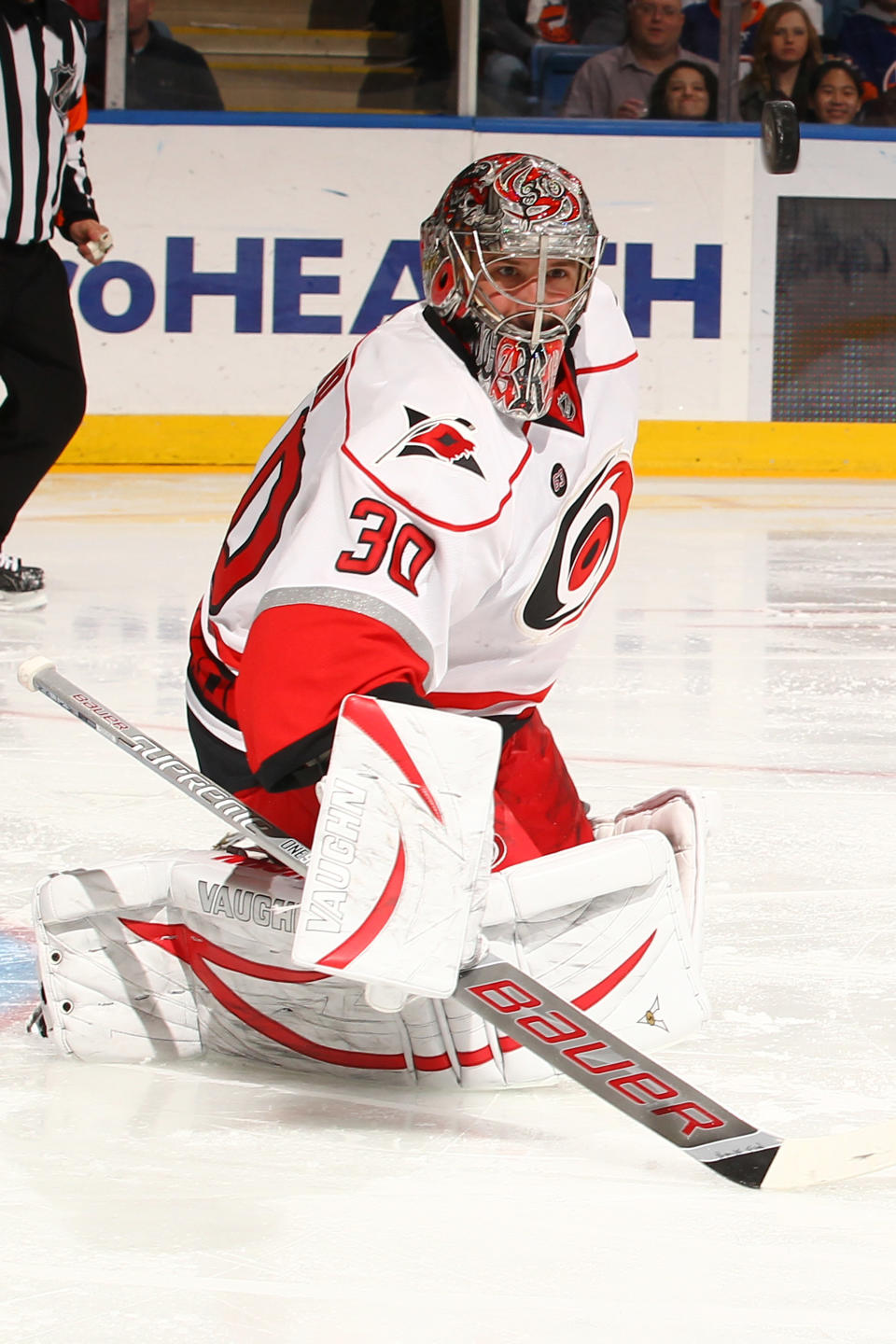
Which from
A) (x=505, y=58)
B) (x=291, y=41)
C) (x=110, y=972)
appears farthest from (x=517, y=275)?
(x=291, y=41)

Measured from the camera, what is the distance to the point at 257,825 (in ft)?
4.47

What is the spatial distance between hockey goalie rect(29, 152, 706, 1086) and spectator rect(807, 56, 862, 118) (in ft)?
15.5

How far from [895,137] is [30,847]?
15.7 feet

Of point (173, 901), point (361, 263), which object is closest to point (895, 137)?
point (361, 263)

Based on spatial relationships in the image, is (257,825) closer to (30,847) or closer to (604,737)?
(30,847)

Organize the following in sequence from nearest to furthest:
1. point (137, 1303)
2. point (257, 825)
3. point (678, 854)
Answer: point (137, 1303) < point (257, 825) < point (678, 854)

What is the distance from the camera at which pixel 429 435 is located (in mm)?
1321

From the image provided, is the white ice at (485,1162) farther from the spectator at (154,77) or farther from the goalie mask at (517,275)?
the spectator at (154,77)

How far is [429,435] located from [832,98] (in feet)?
16.7

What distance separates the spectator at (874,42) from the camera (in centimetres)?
603

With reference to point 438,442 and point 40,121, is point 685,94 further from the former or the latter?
point 438,442

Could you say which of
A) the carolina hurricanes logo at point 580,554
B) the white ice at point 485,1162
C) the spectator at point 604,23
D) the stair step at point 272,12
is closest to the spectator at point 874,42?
the spectator at point 604,23

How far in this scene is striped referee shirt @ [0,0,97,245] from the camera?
3578 mm

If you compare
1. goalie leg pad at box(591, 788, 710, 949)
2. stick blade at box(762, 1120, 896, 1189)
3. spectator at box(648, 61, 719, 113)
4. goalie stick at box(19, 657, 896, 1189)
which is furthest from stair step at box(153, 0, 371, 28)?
stick blade at box(762, 1120, 896, 1189)
